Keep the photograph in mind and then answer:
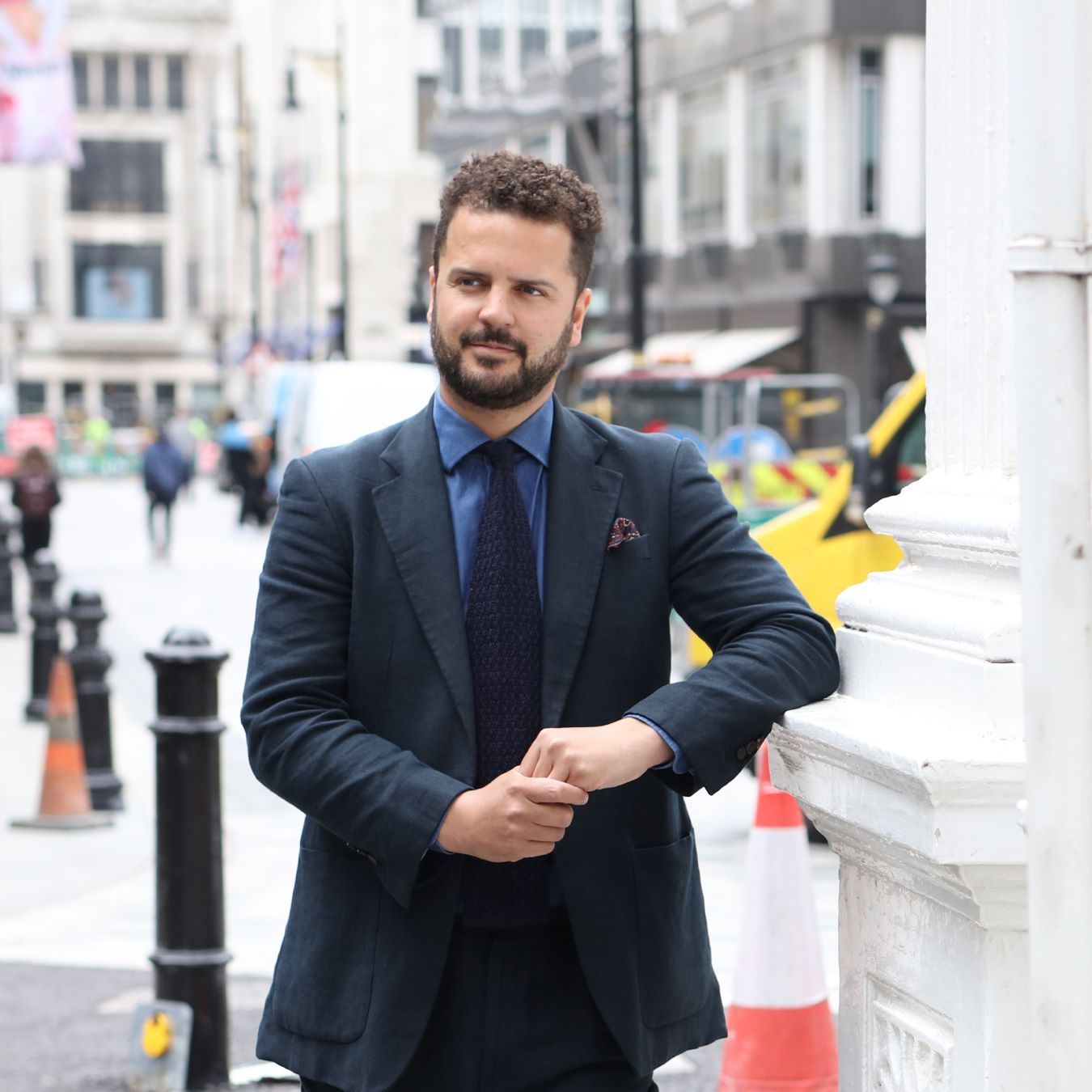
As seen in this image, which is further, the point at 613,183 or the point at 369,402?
the point at 613,183

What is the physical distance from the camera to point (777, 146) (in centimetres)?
3166

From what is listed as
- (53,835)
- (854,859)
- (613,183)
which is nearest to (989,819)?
(854,859)

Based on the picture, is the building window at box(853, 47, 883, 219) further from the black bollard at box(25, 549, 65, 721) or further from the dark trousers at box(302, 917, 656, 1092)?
the dark trousers at box(302, 917, 656, 1092)

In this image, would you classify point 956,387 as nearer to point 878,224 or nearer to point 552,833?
point 552,833

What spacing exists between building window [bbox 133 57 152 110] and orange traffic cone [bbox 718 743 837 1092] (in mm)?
96416

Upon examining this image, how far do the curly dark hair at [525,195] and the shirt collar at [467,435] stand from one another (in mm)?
192

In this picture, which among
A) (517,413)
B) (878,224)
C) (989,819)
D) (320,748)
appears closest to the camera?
(989,819)

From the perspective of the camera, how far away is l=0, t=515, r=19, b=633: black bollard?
57.7ft

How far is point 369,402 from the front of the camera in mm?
20906

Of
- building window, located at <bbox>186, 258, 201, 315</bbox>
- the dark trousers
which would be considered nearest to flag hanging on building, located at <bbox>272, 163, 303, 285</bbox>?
building window, located at <bbox>186, 258, 201, 315</bbox>

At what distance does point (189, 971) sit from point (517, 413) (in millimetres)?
2890

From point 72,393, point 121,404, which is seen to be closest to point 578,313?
point 121,404

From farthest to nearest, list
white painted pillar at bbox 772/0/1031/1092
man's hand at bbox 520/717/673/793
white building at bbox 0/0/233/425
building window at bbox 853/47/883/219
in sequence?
white building at bbox 0/0/233/425, building window at bbox 853/47/883/219, man's hand at bbox 520/717/673/793, white painted pillar at bbox 772/0/1031/1092

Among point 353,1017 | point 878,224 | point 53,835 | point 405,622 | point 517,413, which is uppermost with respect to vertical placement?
point 878,224
